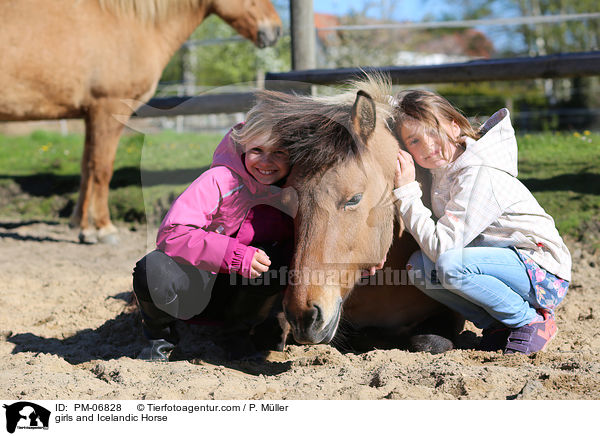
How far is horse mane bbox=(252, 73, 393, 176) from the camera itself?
2184mm

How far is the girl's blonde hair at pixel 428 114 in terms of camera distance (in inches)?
96.9

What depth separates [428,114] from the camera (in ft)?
8.05

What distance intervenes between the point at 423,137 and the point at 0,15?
4029 millimetres

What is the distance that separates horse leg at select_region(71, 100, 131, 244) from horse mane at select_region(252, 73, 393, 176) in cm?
327

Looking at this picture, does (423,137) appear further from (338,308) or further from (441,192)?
(338,308)

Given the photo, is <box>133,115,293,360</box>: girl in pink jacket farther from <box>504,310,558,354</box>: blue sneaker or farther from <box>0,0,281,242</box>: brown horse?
<box>0,0,281,242</box>: brown horse

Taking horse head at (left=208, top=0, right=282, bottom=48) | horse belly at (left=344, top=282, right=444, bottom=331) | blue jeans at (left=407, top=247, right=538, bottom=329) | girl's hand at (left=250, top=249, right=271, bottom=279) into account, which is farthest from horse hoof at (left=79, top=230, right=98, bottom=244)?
blue jeans at (left=407, top=247, right=538, bottom=329)

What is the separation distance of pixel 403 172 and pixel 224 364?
3.82 feet

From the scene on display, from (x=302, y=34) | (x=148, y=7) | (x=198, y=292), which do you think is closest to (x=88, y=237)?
(x=148, y=7)

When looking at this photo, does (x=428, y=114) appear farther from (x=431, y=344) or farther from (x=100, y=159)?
(x=100, y=159)

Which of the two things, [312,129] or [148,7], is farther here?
[148,7]
